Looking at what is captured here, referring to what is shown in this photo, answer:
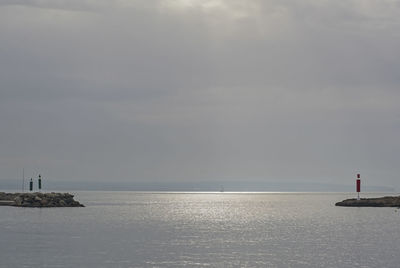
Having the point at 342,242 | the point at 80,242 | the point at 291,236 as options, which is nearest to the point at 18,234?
the point at 80,242

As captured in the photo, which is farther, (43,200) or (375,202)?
(375,202)

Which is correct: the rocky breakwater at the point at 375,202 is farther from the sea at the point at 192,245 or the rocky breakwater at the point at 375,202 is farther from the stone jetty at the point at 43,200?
the stone jetty at the point at 43,200

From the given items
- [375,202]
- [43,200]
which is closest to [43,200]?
[43,200]

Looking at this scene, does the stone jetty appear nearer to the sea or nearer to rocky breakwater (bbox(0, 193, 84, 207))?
rocky breakwater (bbox(0, 193, 84, 207))

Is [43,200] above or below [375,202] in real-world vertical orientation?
above

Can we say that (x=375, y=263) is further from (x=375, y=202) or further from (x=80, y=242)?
(x=375, y=202)

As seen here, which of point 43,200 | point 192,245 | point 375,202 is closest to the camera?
point 192,245

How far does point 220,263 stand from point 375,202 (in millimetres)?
126218

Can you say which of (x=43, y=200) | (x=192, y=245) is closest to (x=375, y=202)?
(x=43, y=200)

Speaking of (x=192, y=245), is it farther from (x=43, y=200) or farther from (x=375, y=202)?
(x=375, y=202)

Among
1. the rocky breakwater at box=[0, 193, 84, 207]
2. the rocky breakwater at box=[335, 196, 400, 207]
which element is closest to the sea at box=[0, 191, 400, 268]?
the rocky breakwater at box=[0, 193, 84, 207]

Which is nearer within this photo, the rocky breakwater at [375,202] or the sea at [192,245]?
the sea at [192,245]

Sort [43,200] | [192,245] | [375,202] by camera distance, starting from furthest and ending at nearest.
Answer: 1. [375,202]
2. [43,200]
3. [192,245]

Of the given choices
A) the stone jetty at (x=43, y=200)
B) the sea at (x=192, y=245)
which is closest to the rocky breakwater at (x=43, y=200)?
the stone jetty at (x=43, y=200)
